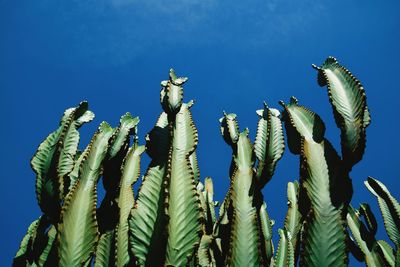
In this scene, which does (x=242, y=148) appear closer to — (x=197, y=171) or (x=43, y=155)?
(x=197, y=171)

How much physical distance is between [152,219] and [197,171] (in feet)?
1.80

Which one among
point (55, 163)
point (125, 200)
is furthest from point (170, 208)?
point (55, 163)

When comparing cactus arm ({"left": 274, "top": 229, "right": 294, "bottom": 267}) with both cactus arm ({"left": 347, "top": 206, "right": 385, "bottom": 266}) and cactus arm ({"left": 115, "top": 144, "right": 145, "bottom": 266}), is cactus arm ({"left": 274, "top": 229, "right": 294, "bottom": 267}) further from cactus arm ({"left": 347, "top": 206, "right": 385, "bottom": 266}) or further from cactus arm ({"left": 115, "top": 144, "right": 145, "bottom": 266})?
cactus arm ({"left": 115, "top": 144, "right": 145, "bottom": 266})

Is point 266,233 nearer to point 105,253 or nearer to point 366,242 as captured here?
point 366,242

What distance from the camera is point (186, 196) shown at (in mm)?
1224

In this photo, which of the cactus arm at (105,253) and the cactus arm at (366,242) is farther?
the cactus arm at (366,242)

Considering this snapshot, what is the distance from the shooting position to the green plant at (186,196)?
1.15 metres

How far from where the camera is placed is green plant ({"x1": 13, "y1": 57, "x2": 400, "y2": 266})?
3.78ft

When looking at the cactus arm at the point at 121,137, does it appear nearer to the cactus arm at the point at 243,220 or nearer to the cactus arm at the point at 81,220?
the cactus arm at the point at 81,220

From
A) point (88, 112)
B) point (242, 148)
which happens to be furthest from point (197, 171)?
point (88, 112)

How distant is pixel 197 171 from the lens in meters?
1.73

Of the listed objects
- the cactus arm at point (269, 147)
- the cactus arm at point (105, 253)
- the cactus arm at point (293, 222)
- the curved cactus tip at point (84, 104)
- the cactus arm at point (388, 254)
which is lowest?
the cactus arm at point (388, 254)

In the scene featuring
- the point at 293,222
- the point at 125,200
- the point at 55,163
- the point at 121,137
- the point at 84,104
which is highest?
the point at 84,104

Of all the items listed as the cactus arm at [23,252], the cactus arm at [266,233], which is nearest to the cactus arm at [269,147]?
the cactus arm at [266,233]
